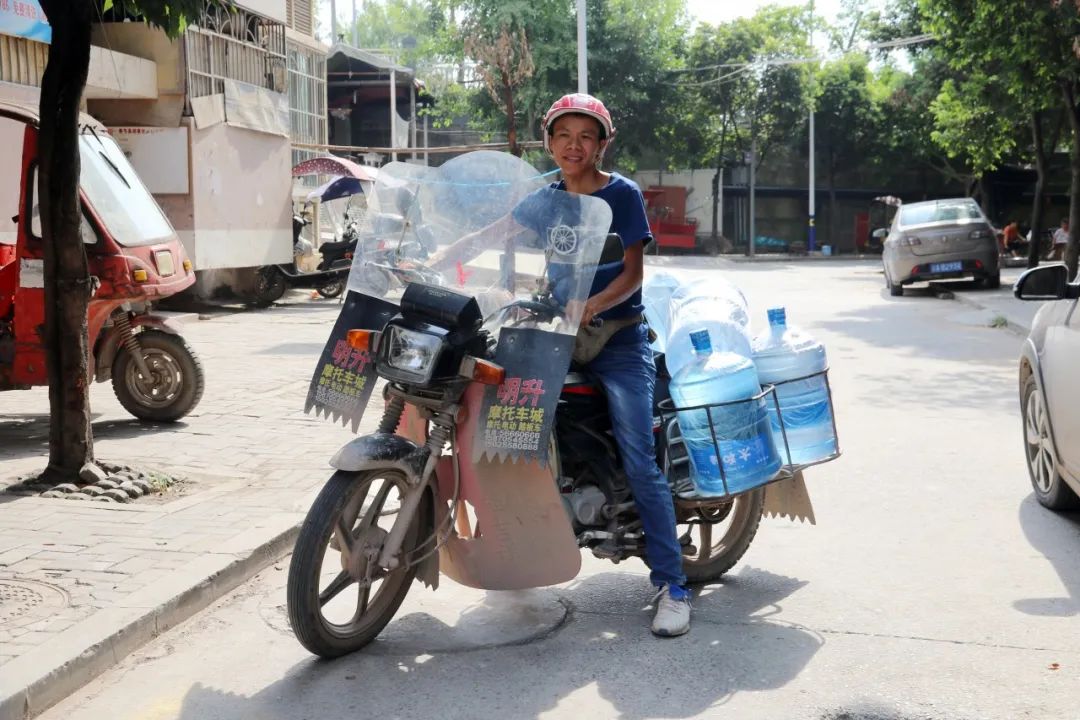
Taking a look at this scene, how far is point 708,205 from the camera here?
48.9 meters

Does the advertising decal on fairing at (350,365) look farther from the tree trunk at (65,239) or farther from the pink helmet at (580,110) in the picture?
the tree trunk at (65,239)

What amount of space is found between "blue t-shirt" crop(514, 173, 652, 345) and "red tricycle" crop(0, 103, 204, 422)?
4.33 m

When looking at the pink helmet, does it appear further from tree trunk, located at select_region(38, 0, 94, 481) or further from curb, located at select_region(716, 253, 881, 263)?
curb, located at select_region(716, 253, 881, 263)

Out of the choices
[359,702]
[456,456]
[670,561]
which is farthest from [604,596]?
[359,702]

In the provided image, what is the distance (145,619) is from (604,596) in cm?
174

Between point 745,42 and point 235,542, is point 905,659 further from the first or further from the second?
point 745,42

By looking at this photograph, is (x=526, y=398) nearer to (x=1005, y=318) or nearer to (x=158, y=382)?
(x=158, y=382)

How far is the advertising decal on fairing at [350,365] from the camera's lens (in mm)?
4180

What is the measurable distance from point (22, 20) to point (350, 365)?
10.9 meters

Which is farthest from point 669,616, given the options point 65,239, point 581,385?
point 65,239

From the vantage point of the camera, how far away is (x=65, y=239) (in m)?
6.13

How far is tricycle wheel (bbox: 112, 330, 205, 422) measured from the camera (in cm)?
839

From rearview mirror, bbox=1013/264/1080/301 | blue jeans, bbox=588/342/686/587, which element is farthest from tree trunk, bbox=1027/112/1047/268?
blue jeans, bbox=588/342/686/587

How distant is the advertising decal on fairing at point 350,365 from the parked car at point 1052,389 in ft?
9.54
